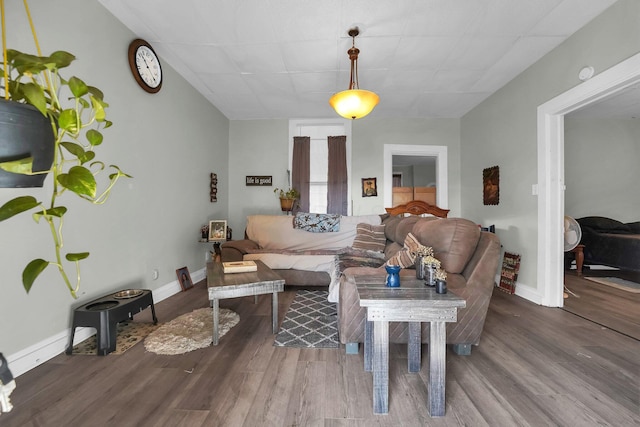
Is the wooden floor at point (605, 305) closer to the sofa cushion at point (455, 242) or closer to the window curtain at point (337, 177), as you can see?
the sofa cushion at point (455, 242)

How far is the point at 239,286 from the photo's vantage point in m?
2.04

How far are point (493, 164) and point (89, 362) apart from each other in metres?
4.68

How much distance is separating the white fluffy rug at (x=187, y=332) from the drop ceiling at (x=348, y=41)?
247 cm

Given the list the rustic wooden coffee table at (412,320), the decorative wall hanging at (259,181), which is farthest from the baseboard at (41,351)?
the decorative wall hanging at (259,181)

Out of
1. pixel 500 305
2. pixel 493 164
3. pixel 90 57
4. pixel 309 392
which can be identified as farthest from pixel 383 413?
pixel 493 164

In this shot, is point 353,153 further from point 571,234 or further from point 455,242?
point 455,242

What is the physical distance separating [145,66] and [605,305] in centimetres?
518

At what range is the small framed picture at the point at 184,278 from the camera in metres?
3.29

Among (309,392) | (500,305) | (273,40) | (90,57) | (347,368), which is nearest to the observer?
(309,392)

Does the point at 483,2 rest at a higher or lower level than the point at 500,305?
higher

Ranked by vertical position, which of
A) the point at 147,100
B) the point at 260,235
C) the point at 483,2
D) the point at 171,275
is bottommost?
the point at 171,275

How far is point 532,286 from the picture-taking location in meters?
3.09

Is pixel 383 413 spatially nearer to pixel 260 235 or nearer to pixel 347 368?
pixel 347 368

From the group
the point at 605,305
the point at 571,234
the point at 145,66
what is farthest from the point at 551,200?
the point at 145,66
